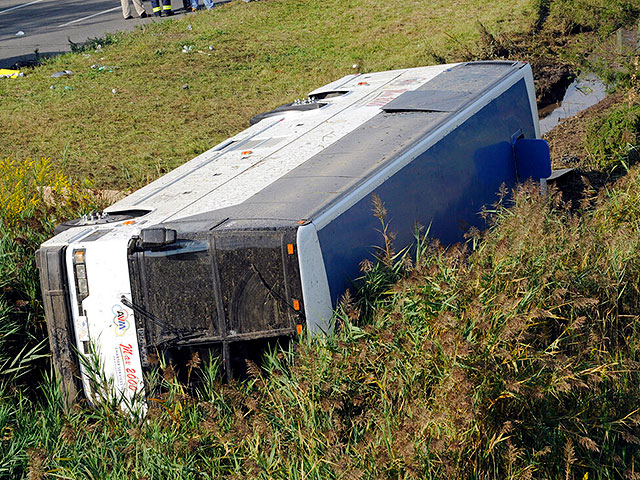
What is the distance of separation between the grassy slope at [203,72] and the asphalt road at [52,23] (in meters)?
1.41

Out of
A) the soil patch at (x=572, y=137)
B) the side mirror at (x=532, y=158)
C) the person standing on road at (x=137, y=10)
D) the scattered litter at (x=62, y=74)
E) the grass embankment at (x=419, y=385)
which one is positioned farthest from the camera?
the person standing on road at (x=137, y=10)

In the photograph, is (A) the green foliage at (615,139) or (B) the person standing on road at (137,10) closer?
(A) the green foliage at (615,139)

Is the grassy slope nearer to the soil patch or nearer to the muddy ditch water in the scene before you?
the muddy ditch water

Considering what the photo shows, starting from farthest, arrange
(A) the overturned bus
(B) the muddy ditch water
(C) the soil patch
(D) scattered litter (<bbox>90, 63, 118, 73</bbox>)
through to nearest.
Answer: (D) scattered litter (<bbox>90, 63, 118, 73</bbox>), (B) the muddy ditch water, (C) the soil patch, (A) the overturned bus

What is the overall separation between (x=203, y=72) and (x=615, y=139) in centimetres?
769

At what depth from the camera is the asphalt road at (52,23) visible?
16.1 meters

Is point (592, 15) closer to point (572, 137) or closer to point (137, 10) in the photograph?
point (572, 137)

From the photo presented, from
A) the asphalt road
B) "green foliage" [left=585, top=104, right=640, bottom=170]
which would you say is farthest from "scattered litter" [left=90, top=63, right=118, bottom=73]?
"green foliage" [left=585, top=104, right=640, bottom=170]

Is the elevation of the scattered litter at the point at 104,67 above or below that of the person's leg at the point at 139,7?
below

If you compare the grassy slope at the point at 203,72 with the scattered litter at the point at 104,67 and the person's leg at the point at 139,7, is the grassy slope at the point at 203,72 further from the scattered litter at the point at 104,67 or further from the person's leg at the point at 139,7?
the person's leg at the point at 139,7

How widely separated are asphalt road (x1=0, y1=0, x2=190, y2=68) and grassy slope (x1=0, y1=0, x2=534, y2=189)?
55.6 inches

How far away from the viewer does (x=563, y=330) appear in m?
4.50

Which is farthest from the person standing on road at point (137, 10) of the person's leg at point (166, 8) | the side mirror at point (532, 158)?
the side mirror at point (532, 158)

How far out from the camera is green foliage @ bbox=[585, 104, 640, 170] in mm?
8500
